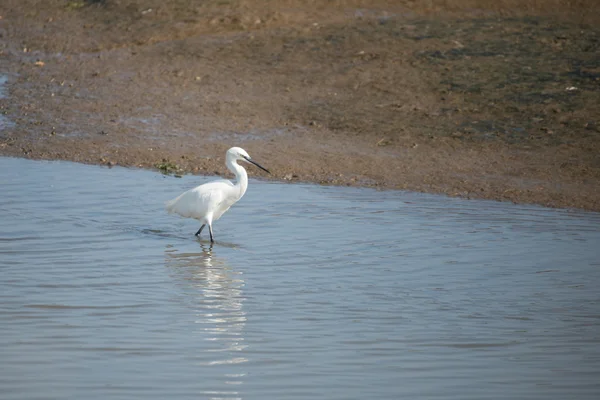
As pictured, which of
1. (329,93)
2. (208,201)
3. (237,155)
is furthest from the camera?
(329,93)

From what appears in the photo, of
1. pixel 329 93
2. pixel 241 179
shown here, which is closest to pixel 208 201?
pixel 241 179

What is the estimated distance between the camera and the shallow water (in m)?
5.43

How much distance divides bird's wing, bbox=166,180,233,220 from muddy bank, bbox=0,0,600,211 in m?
2.40

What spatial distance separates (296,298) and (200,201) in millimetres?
2814

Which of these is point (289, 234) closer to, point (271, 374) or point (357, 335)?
point (357, 335)

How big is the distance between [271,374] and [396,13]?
14193 millimetres

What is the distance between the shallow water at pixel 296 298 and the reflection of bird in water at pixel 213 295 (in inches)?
0.8

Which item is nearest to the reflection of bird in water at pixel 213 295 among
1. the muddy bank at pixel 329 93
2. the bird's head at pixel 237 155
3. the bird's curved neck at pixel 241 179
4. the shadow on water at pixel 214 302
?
the shadow on water at pixel 214 302

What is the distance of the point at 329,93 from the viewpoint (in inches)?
593

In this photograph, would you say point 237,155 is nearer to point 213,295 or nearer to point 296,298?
point 213,295

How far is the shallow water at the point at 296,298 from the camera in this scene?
5.43 meters

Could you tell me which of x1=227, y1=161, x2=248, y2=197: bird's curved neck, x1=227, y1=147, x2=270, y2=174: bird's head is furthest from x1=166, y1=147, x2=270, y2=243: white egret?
x1=227, y1=147, x2=270, y2=174: bird's head

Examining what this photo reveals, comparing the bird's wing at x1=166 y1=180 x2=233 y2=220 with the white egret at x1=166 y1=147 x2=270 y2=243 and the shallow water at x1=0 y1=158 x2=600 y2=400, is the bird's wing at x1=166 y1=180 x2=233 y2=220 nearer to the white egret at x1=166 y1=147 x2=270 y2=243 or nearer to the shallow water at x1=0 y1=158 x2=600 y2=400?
the white egret at x1=166 y1=147 x2=270 y2=243

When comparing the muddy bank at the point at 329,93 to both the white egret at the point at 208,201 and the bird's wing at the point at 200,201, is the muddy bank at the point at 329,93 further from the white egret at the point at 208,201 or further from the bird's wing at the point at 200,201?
the bird's wing at the point at 200,201
